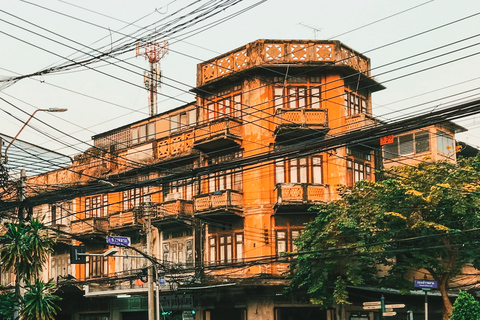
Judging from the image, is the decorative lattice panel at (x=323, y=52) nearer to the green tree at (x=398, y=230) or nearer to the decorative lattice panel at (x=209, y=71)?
the decorative lattice panel at (x=209, y=71)

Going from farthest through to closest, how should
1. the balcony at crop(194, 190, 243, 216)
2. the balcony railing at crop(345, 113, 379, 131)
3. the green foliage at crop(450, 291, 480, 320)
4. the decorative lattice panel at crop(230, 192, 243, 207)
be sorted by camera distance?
the decorative lattice panel at crop(230, 192, 243, 207) → the balcony at crop(194, 190, 243, 216) → the balcony railing at crop(345, 113, 379, 131) → the green foliage at crop(450, 291, 480, 320)

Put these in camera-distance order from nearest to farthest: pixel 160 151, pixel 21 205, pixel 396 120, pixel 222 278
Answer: pixel 396 120
pixel 21 205
pixel 222 278
pixel 160 151

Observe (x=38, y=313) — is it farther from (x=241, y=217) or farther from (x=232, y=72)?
(x=232, y=72)

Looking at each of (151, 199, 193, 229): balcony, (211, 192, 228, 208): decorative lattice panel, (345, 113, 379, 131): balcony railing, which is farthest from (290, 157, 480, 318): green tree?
(151, 199, 193, 229): balcony

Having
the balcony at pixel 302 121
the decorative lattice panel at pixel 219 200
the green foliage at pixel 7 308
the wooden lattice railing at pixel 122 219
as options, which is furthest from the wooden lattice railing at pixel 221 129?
the green foliage at pixel 7 308

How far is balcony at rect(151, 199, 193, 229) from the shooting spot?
37.1m

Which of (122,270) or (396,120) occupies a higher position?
(396,120)

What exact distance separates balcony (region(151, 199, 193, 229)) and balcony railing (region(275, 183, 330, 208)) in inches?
250

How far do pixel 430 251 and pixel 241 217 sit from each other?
10.5m

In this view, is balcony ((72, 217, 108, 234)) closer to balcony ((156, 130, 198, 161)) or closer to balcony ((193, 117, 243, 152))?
balcony ((156, 130, 198, 161))

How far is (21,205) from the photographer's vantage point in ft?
82.5

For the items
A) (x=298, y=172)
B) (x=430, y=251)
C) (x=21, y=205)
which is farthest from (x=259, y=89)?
(x=21, y=205)

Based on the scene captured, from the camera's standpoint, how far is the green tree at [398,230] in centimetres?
2788

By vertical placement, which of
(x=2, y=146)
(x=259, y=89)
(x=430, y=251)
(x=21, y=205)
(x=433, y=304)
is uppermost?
(x=259, y=89)
